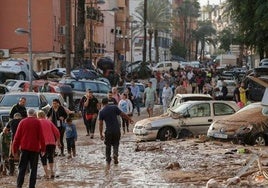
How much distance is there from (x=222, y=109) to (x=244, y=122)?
12.6 ft

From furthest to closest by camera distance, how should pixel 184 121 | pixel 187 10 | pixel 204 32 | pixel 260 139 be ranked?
pixel 204 32 < pixel 187 10 < pixel 184 121 < pixel 260 139

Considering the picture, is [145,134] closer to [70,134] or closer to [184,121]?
[184,121]

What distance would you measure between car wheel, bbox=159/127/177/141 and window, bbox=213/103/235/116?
173 cm

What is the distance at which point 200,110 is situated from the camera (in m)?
23.9

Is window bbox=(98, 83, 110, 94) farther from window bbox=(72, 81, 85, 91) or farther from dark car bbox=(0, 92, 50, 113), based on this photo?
dark car bbox=(0, 92, 50, 113)

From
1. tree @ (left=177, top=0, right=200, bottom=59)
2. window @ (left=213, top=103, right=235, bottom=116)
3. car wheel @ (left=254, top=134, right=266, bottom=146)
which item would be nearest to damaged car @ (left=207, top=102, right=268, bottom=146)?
car wheel @ (left=254, top=134, right=266, bottom=146)

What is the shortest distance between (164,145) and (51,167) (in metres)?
5.70

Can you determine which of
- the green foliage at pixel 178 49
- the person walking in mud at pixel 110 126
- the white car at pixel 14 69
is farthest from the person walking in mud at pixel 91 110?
the green foliage at pixel 178 49

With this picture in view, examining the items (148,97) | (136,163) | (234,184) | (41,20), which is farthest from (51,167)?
(41,20)

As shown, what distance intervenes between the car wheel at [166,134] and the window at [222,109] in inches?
68.1

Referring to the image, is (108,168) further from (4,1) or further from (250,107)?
(4,1)

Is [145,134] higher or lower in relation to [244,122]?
lower

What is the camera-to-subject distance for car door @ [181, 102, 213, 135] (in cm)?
2348

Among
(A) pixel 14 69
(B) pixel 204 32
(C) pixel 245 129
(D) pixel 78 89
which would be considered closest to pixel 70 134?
(C) pixel 245 129
